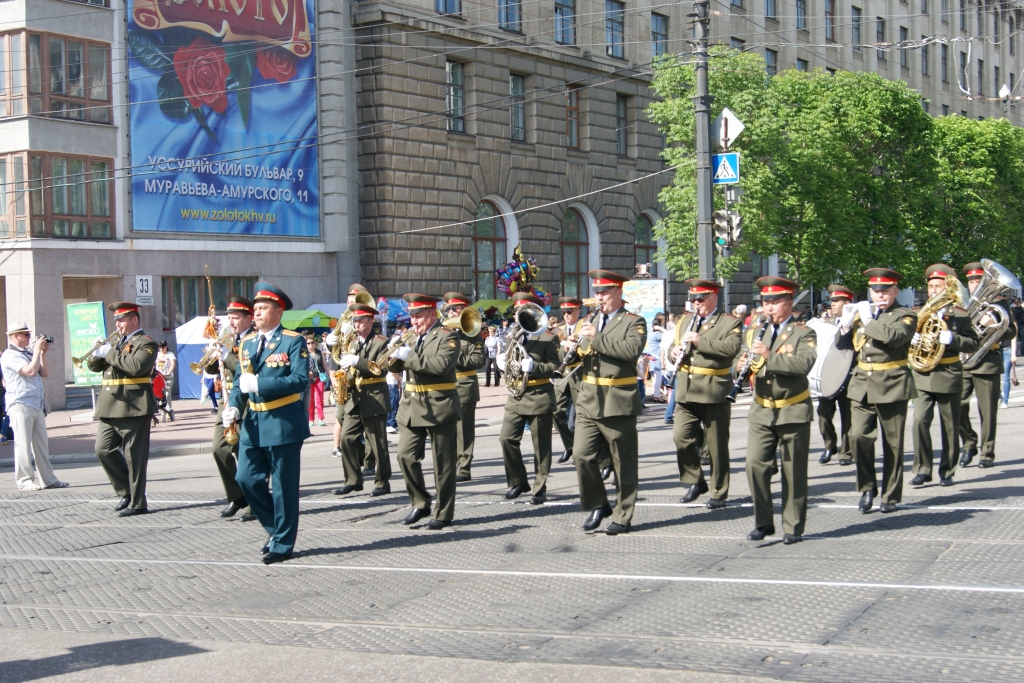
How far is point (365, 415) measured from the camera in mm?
11617

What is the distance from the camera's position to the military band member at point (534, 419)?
36.1ft

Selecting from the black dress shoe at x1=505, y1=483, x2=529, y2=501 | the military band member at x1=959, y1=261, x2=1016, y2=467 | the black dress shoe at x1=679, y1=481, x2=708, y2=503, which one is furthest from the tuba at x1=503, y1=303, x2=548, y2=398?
the military band member at x1=959, y1=261, x2=1016, y2=467

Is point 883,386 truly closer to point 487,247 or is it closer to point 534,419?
point 534,419

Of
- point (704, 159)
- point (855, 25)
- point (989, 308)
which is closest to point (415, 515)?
point (989, 308)

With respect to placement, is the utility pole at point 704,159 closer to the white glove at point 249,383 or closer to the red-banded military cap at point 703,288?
the red-banded military cap at point 703,288

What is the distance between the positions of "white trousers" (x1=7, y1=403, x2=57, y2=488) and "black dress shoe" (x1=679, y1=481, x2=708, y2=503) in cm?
744

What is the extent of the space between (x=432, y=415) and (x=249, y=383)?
186 cm

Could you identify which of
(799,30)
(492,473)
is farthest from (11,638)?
(799,30)

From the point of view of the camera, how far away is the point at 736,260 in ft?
104

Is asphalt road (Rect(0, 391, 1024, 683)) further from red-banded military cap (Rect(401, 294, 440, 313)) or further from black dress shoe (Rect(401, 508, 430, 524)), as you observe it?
red-banded military cap (Rect(401, 294, 440, 313))

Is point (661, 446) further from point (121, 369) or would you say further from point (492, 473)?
point (121, 369)

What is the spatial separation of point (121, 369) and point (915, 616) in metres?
7.55

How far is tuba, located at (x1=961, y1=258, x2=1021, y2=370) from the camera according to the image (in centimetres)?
1146

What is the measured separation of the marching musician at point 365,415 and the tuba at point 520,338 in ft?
4.34
